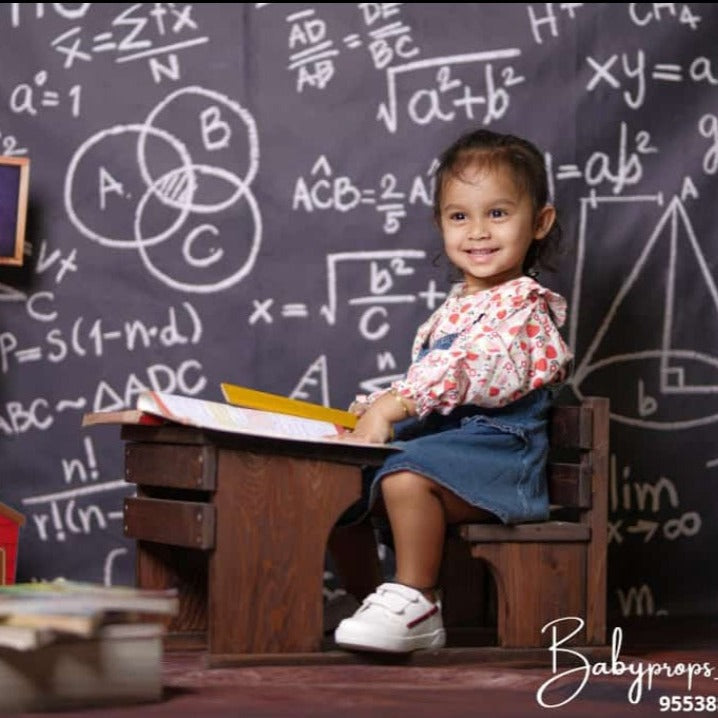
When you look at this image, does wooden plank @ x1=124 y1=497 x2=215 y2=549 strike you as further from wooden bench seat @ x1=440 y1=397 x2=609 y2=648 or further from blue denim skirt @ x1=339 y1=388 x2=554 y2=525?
wooden bench seat @ x1=440 y1=397 x2=609 y2=648

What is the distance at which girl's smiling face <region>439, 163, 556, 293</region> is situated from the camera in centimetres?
225

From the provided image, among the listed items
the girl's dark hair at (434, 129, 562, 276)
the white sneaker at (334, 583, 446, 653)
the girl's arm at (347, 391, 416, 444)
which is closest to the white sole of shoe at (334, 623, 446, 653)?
the white sneaker at (334, 583, 446, 653)

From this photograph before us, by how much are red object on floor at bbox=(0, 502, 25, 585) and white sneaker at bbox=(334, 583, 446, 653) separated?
0.60m

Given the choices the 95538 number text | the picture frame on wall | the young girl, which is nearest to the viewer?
the 95538 number text

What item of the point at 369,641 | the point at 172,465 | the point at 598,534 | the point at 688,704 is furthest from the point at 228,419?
the point at 688,704

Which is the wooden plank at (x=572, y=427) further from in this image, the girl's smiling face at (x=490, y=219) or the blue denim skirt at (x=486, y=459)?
the girl's smiling face at (x=490, y=219)

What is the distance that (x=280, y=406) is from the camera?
212 cm

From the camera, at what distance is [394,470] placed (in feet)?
6.73

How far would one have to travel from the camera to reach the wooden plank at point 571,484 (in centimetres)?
214

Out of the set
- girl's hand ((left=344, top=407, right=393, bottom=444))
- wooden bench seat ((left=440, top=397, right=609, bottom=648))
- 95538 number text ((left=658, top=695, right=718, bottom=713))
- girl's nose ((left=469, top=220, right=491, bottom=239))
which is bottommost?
95538 number text ((left=658, top=695, right=718, bottom=713))

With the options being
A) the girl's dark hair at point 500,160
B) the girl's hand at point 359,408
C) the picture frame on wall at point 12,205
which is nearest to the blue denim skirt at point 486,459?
the girl's hand at point 359,408

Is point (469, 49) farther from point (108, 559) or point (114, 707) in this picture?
point (114, 707)

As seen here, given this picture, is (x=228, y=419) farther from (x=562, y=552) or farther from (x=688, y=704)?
(x=688, y=704)

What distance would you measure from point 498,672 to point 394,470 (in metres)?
0.31
